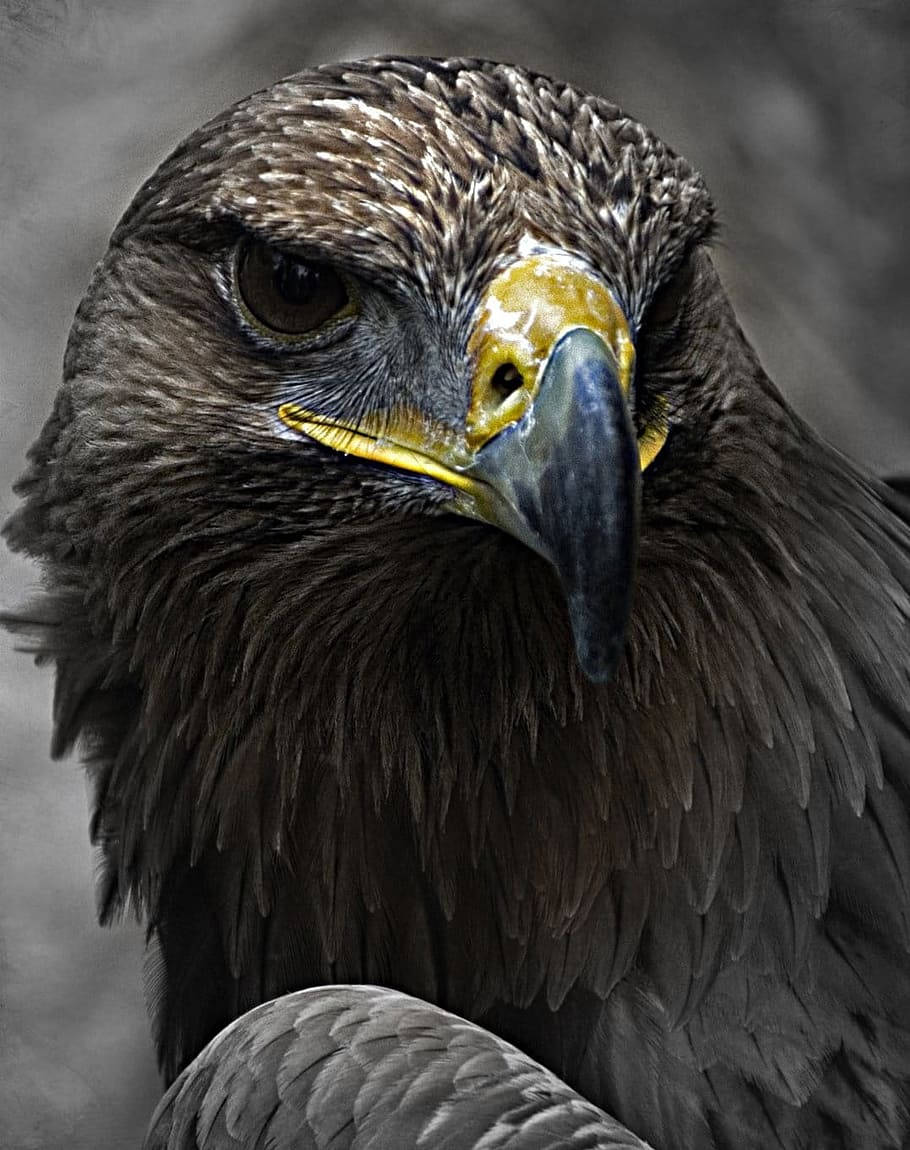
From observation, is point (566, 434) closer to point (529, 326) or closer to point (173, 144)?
point (529, 326)

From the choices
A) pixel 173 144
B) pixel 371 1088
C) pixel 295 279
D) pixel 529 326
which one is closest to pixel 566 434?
pixel 529 326

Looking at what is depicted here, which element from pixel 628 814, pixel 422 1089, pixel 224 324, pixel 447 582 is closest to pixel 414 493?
pixel 447 582

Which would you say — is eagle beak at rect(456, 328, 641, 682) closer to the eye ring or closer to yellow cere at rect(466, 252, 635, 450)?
yellow cere at rect(466, 252, 635, 450)

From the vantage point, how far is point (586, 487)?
3.28ft

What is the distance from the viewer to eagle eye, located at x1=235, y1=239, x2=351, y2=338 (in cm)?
120

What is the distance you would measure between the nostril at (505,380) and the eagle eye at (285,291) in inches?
7.6

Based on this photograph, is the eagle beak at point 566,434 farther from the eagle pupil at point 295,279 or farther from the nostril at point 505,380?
the eagle pupil at point 295,279

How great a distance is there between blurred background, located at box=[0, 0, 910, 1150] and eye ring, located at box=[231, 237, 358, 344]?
1.53ft

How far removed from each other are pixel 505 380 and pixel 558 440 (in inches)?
3.8

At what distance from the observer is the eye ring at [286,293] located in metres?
1.20

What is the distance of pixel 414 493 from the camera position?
1180mm

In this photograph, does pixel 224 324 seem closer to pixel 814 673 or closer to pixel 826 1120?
pixel 814 673

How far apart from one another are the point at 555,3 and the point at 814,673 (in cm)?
94

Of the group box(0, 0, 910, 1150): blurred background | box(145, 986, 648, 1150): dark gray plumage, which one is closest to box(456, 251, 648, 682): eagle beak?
box(145, 986, 648, 1150): dark gray plumage
